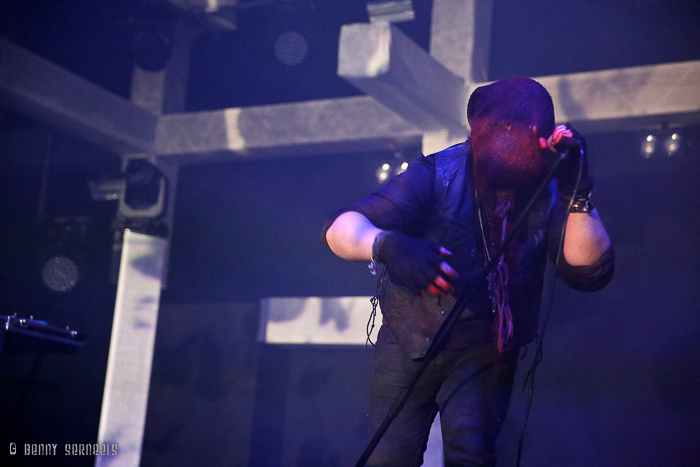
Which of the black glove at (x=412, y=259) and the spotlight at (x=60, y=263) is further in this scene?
the spotlight at (x=60, y=263)

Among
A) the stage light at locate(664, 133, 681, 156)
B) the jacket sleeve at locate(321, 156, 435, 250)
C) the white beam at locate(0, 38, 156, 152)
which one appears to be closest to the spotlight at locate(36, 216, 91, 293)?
the white beam at locate(0, 38, 156, 152)

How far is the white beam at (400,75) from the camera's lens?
398 centimetres

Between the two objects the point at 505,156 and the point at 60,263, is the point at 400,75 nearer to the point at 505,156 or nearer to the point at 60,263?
the point at 505,156

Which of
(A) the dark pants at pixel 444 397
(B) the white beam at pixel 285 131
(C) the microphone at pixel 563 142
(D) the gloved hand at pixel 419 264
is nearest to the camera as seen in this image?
(D) the gloved hand at pixel 419 264

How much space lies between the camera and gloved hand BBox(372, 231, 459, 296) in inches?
54.1

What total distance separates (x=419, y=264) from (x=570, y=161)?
0.48 metres

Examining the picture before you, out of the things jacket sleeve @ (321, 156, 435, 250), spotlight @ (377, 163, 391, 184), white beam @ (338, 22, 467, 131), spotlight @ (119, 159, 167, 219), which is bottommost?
jacket sleeve @ (321, 156, 435, 250)

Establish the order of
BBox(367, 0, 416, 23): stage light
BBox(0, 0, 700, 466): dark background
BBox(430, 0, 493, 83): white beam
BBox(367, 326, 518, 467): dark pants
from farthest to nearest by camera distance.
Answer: BBox(430, 0, 493, 83): white beam, BBox(367, 0, 416, 23): stage light, BBox(0, 0, 700, 466): dark background, BBox(367, 326, 518, 467): dark pants

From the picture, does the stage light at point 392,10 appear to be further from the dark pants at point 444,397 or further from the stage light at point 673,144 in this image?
the dark pants at point 444,397

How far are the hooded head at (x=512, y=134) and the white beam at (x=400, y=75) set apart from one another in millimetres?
2326

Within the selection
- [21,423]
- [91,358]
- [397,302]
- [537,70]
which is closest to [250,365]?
[91,358]

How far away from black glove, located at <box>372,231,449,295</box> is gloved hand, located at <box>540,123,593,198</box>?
39 centimetres

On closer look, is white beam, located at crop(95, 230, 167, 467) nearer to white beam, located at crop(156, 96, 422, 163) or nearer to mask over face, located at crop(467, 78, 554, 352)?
white beam, located at crop(156, 96, 422, 163)

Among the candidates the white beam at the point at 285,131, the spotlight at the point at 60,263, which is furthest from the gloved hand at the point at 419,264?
the spotlight at the point at 60,263
